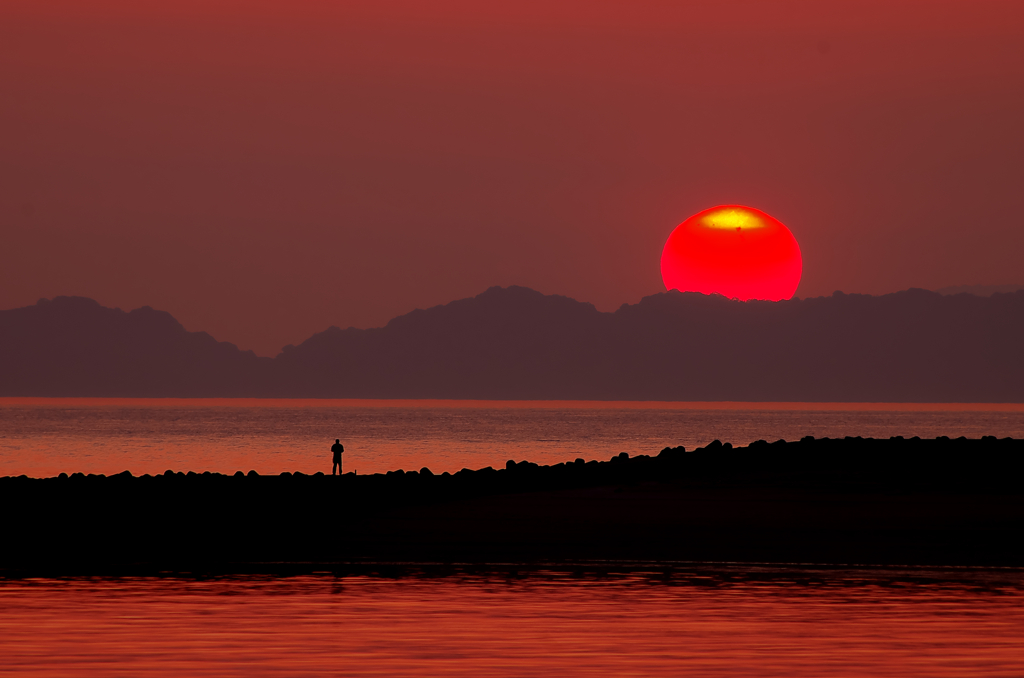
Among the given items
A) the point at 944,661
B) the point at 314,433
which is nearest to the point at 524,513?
the point at 944,661

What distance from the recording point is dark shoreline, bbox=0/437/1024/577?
26.1 meters

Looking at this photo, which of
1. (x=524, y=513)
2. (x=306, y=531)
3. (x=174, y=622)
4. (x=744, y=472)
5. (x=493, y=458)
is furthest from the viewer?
(x=493, y=458)

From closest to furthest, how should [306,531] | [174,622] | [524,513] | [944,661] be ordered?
1. [944,661]
2. [174,622]
3. [306,531]
4. [524,513]

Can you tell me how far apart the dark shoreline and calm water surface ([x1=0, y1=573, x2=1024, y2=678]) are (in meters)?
2.82

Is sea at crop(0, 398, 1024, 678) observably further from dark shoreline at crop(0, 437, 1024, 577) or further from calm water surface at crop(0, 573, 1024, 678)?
dark shoreline at crop(0, 437, 1024, 577)

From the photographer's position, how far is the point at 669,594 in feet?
69.6

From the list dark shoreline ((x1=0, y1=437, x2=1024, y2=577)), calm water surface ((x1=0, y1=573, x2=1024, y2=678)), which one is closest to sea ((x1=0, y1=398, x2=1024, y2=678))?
calm water surface ((x1=0, y1=573, x2=1024, y2=678))

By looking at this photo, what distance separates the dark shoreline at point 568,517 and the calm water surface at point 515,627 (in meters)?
2.82

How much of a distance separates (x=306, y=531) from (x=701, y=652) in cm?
1725

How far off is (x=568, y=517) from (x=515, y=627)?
1613cm

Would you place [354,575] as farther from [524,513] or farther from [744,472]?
[744,472]

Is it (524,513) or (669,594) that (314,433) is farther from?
(669,594)

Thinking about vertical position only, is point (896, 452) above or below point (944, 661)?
above

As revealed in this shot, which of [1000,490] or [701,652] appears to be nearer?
[701,652]
